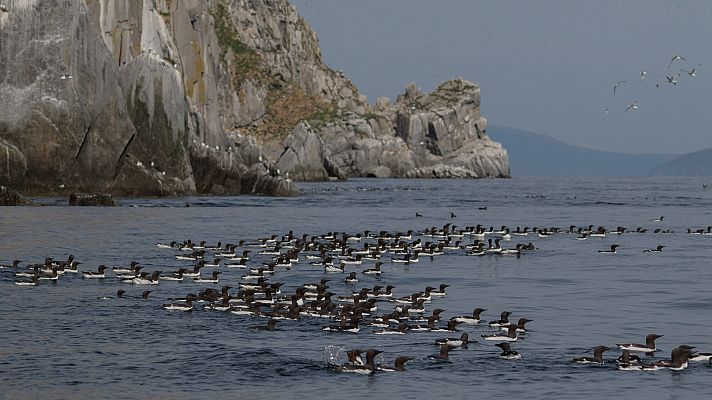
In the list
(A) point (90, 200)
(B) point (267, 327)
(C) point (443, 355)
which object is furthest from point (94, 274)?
(A) point (90, 200)

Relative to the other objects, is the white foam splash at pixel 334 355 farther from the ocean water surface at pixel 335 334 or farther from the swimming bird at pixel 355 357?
the swimming bird at pixel 355 357

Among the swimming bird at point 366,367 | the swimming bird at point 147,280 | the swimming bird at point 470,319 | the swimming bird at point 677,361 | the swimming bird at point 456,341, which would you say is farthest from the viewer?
the swimming bird at point 147,280

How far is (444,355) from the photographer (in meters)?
28.5

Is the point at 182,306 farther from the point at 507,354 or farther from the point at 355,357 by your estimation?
the point at 507,354

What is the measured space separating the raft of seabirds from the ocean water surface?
0.43 meters

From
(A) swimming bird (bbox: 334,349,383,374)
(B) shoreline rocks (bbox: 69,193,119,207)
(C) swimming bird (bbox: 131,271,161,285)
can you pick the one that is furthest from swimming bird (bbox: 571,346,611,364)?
(B) shoreline rocks (bbox: 69,193,119,207)

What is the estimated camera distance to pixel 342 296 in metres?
39.3

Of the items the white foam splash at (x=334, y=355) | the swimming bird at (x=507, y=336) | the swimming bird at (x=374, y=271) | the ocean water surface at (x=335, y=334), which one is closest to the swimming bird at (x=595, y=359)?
the ocean water surface at (x=335, y=334)

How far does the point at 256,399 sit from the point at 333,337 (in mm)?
7222

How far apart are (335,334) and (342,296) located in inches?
296

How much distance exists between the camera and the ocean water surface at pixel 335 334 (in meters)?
25.5

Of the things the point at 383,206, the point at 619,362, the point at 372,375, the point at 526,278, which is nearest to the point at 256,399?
the point at 372,375

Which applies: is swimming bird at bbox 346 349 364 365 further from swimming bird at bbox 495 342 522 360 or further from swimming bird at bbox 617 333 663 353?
swimming bird at bbox 617 333 663 353

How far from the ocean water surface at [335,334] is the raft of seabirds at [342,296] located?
1.41 feet
